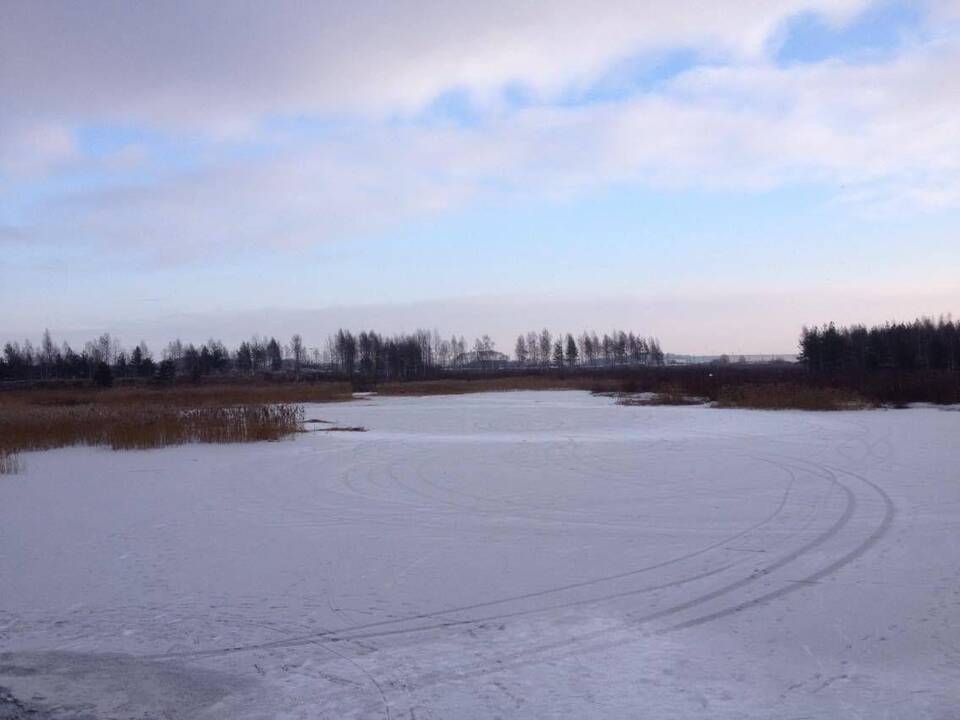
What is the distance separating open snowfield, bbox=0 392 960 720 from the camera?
4.59m

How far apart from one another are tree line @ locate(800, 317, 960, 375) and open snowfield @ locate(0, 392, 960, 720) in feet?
206

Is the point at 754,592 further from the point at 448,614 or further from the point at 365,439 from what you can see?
the point at 365,439

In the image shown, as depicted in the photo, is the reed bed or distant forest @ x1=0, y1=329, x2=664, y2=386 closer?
the reed bed

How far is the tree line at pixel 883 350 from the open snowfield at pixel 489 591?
62.7m

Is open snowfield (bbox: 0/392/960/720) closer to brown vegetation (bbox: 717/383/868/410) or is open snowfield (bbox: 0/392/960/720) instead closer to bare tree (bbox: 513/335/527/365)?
brown vegetation (bbox: 717/383/868/410)

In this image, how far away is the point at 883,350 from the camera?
78.6 meters

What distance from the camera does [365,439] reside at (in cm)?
1975

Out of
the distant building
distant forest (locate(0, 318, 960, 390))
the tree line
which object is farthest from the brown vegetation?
the distant building

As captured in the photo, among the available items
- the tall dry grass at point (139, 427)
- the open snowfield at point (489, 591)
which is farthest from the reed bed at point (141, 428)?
the open snowfield at point (489, 591)

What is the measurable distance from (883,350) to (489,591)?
82163 mm

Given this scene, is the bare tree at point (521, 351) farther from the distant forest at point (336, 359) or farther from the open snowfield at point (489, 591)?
the open snowfield at point (489, 591)

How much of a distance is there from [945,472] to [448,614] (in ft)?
Result: 32.1

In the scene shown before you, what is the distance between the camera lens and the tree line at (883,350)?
71.2 m

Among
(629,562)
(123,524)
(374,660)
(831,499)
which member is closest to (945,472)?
(831,499)
